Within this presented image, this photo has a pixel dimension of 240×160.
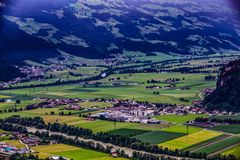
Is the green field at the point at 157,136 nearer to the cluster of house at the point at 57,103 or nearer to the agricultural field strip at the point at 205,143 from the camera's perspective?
the agricultural field strip at the point at 205,143

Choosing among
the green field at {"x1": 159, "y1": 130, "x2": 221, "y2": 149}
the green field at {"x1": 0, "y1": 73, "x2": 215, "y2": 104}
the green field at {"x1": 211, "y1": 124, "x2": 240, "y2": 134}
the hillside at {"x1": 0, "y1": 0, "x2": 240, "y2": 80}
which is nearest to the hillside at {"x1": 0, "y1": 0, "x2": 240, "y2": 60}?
the hillside at {"x1": 0, "y1": 0, "x2": 240, "y2": 80}

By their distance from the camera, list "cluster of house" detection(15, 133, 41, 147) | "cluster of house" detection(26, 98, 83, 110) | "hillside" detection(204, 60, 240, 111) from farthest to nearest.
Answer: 1. "cluster of house" detection(26, 98, 83, 110)
2. "hillside" detection(204, 60, 240, 111)
3. "cluster of house" detection(15, 133, 41, 147)

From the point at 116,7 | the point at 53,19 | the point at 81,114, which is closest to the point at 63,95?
the point at 81,114

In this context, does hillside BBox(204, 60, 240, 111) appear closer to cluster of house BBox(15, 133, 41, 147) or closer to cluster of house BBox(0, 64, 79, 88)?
cluster of house BBox(15, 133, 41, 147)

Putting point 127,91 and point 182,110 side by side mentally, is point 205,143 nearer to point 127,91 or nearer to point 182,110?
point 182,110

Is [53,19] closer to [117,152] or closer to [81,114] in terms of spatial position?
[81,114]
